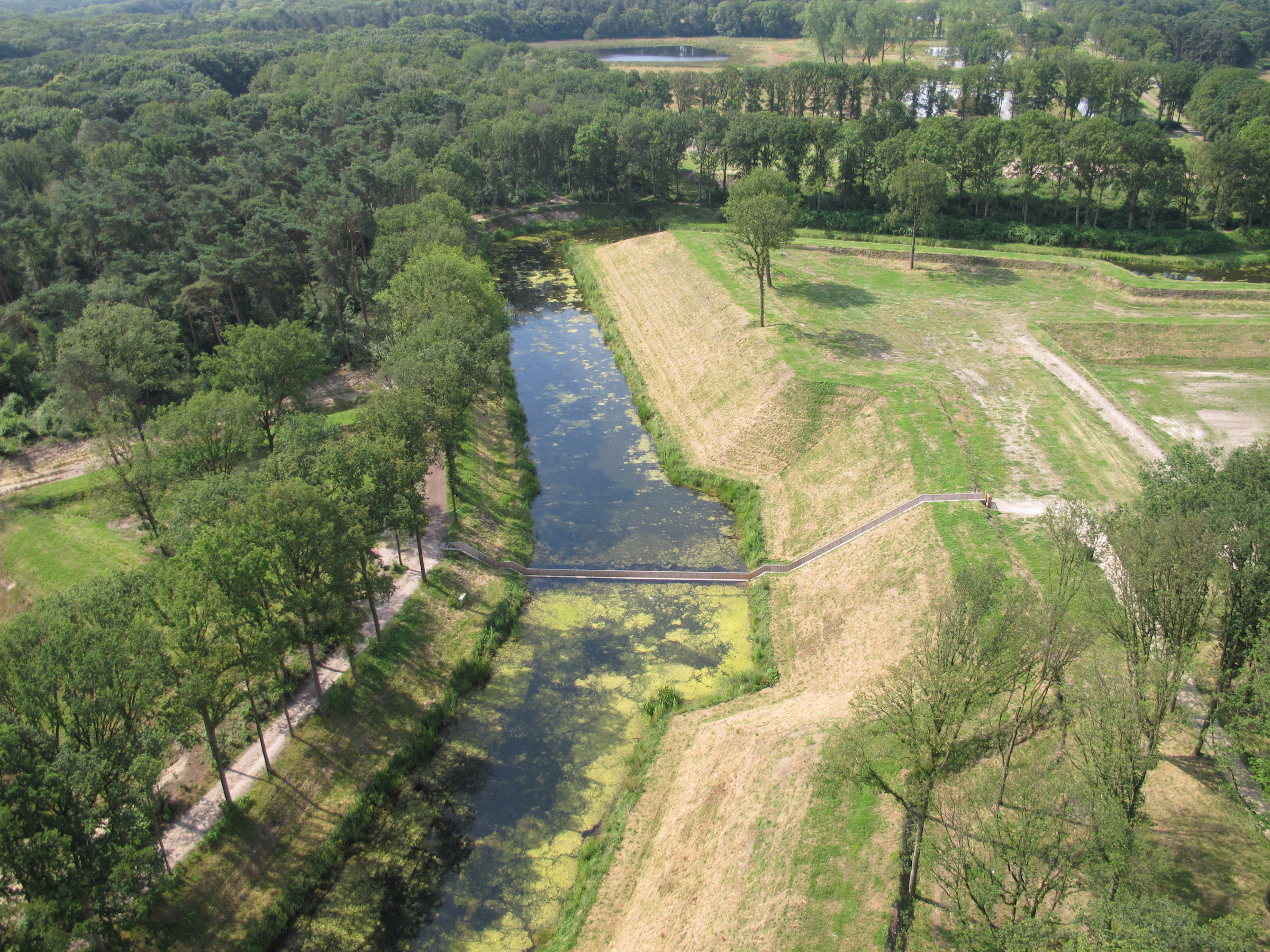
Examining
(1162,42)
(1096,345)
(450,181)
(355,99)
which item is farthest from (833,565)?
(1162,42)

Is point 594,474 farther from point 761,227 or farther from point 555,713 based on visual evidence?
point 761,227

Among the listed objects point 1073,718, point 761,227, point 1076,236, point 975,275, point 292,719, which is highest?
point 761,227

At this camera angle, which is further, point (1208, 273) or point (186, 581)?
point (1208, 273)

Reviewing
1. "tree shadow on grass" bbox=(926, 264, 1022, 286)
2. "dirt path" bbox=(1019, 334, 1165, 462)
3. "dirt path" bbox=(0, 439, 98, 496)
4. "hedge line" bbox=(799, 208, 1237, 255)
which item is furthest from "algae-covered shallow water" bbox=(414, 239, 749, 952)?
"hedge line" bbox=(799, 208, 1237, 255)

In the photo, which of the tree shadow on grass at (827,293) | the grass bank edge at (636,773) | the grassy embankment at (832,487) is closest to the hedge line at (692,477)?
the grassy embankment at (832,487)

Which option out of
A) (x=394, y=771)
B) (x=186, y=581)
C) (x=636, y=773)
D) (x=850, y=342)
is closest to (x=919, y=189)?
(x=850, y=342)
